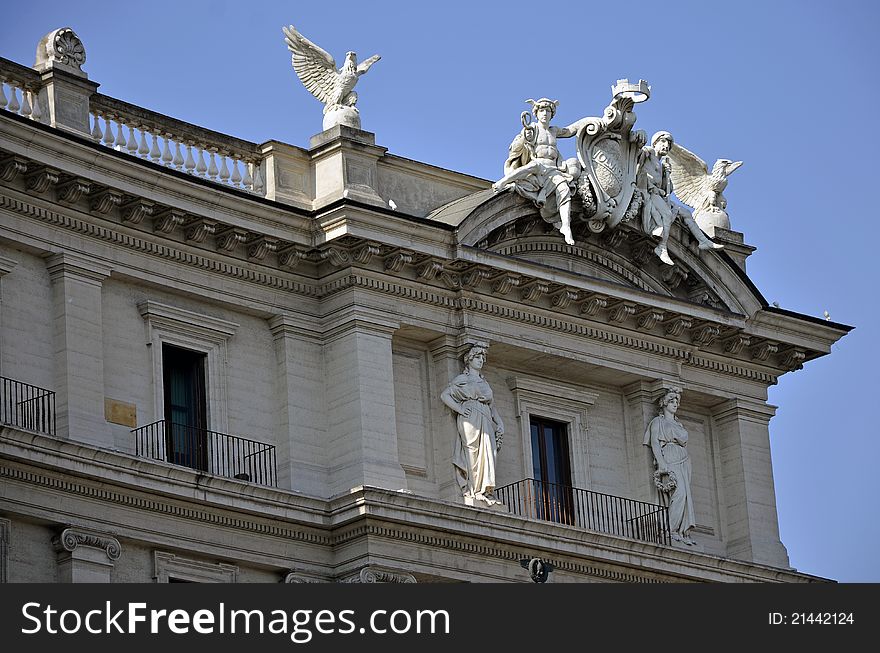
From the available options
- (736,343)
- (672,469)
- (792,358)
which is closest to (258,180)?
(672,469)

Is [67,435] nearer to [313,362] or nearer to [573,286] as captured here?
[313,362]

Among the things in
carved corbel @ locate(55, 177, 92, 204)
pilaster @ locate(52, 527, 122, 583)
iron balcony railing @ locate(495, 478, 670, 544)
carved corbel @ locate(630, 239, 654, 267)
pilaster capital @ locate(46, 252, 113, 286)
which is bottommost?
pilaster @ locate(52, 527, 122, 583)

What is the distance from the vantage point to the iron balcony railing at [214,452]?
43.2 metres

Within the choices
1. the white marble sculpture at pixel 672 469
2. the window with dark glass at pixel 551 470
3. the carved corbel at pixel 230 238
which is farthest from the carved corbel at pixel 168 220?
the white marble sculpture at pixel 672 469

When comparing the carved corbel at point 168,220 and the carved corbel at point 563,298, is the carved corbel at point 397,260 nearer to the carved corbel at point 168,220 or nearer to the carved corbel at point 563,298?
the carved corbel at point 563,298

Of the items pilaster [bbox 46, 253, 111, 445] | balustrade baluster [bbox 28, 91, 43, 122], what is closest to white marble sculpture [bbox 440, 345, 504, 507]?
pilaster [bbox 46, 253, 111, 445]

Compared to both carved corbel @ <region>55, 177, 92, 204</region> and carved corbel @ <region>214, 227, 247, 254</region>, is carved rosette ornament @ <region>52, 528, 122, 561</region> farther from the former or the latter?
carved corbel @ <region>214, 227, 247, 254</region>

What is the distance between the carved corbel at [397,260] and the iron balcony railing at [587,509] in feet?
11.4

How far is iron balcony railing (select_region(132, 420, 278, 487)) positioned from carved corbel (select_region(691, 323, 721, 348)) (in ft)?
25.4

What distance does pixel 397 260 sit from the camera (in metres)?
45.2

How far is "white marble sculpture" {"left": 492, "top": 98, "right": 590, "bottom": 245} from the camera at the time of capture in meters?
47.1

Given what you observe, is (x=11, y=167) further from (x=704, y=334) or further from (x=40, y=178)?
(x=704, y=334)
